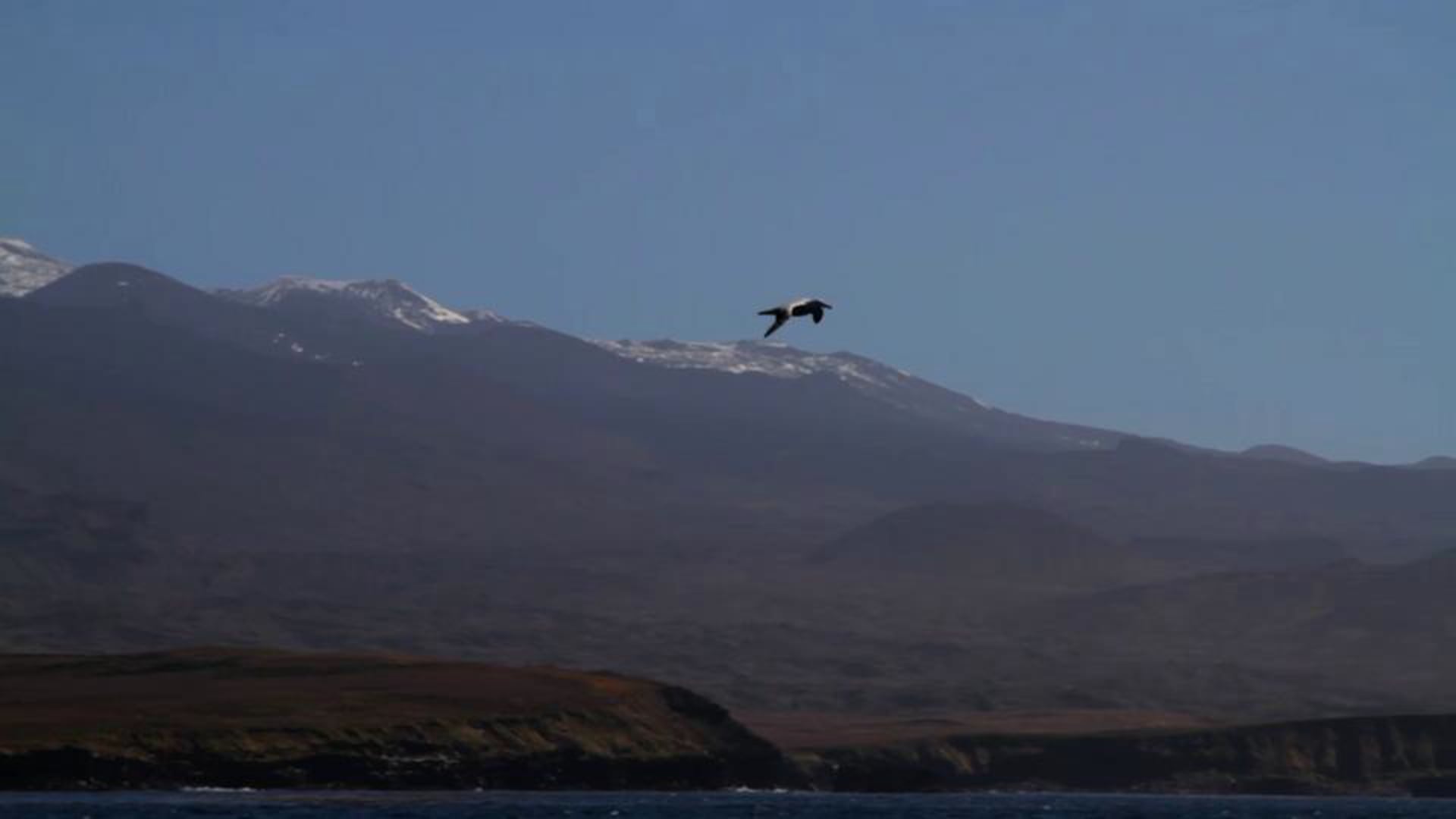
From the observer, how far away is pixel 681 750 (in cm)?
13062

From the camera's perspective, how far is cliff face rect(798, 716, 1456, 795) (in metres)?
151

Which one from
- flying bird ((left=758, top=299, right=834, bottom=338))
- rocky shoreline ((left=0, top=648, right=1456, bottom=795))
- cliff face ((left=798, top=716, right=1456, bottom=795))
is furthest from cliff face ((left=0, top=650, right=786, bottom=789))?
flying bird ((left=758, top=299, right=834, bottom=338))

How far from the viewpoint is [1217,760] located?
508ft

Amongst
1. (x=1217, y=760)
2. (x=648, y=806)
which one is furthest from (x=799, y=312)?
(x=1217, y=760)

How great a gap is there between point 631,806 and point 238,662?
4767 cm

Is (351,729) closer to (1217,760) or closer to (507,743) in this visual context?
(507,743)

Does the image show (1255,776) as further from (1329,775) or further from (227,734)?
(227,734)

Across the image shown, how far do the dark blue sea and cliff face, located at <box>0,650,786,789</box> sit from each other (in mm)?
2805

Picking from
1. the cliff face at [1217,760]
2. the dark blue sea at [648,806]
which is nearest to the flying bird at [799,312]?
the dark blue sea at [648,806]

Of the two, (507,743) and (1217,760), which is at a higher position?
(1217,760)

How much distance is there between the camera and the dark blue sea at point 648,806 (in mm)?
93938

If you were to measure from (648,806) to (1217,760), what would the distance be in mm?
55978

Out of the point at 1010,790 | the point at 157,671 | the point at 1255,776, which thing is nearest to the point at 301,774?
the point at 157,671

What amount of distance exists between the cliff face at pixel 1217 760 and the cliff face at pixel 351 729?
15.7m
